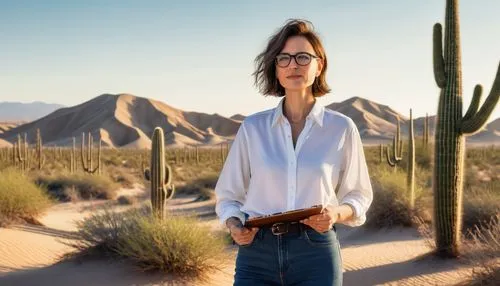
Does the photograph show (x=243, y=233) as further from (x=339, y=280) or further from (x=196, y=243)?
(x=196, y=243)

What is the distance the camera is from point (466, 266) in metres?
8.46

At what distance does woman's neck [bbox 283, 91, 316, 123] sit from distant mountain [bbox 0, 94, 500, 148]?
3600 inches

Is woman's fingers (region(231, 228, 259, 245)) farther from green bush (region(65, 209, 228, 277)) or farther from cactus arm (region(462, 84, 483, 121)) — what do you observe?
cactus arm (region(462, 84, 483, 121))

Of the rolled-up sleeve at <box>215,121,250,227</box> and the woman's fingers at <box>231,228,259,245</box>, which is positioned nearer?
the woman's fingers at <box>231,228,259,245</box>

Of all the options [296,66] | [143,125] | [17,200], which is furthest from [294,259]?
[143,125]

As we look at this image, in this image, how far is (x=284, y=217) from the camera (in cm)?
243

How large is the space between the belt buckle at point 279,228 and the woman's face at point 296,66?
25.0 inches

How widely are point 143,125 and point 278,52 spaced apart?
104468mm

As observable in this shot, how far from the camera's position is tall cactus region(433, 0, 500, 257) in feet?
28.2

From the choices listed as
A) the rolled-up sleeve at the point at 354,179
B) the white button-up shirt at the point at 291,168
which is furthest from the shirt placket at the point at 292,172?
the rolled-up sleeve at the point at 354,179

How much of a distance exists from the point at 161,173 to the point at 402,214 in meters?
5.12

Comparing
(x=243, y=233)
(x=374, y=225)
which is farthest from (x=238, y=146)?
(x=374, y=225)

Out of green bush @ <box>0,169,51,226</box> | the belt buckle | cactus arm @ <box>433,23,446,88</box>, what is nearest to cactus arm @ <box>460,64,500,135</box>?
cactus arm @ <box>433,23,446,88</box>

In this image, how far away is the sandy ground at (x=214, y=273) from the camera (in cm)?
804
